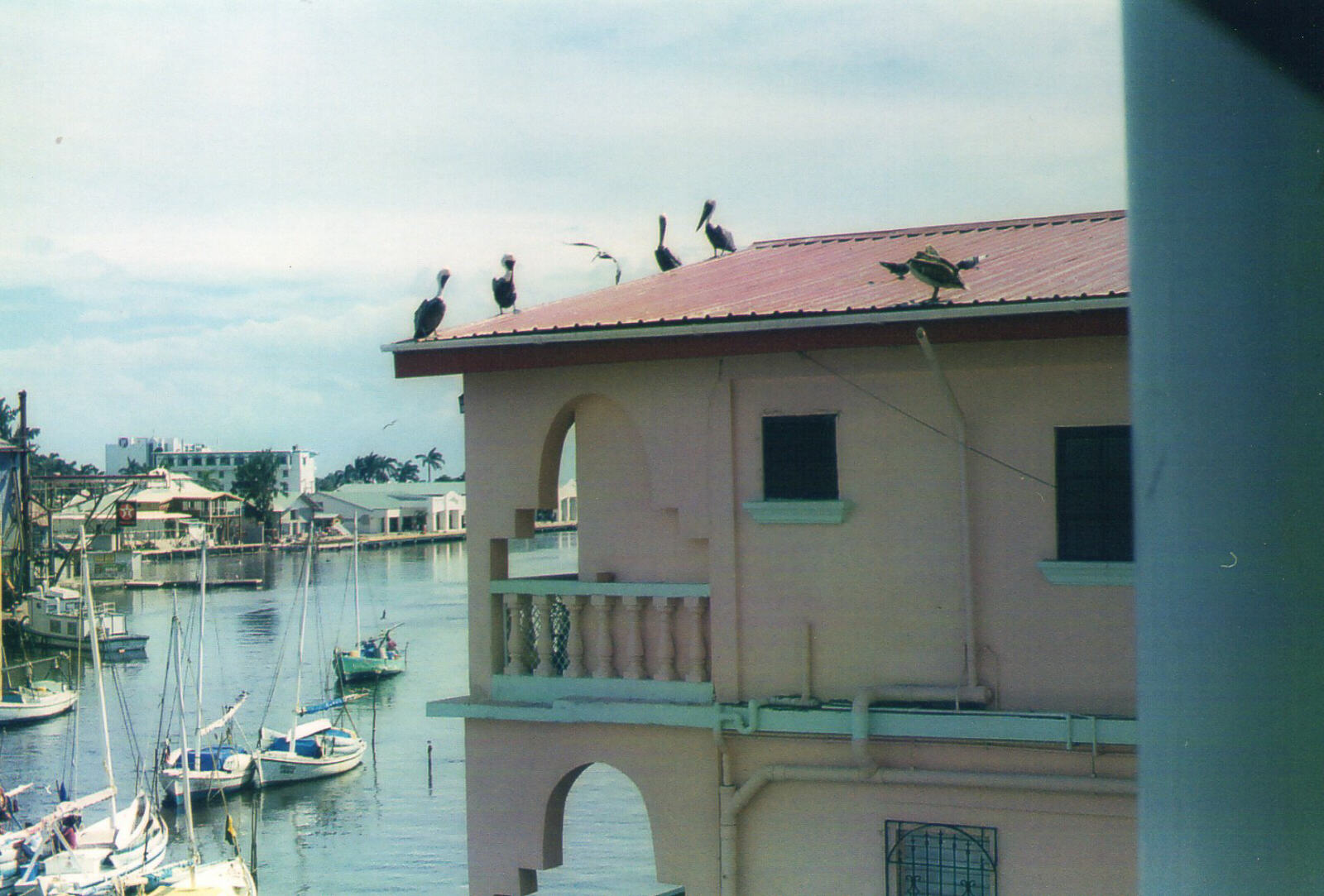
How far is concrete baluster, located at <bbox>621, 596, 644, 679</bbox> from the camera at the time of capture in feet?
30.8

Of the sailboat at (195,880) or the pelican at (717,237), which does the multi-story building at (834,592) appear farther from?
the sailboat at (195,880)

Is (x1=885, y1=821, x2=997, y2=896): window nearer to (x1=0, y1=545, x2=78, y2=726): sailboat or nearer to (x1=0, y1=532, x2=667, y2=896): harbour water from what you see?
(x1=0, y1=532, x2=667, y2=896): harbour water

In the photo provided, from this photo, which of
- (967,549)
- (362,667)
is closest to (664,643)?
(967,549)

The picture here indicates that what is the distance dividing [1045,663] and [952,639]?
1.74ft

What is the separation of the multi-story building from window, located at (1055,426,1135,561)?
2cm

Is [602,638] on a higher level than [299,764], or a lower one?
higher

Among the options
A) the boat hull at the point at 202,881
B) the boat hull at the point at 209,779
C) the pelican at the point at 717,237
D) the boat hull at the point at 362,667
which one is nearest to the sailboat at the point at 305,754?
the boat hull at the point at 209,779

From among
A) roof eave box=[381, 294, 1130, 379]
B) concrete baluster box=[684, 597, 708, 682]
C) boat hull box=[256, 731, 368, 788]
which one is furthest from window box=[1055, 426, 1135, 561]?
boat hull box=[256, 731, 368, 788]

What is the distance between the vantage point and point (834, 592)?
881 cm

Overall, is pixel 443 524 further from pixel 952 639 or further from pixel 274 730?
pixel 952 639

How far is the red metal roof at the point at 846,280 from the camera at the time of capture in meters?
8.48

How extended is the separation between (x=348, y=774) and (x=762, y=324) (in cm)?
4819

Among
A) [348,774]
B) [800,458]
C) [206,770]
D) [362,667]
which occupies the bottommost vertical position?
[348,774]

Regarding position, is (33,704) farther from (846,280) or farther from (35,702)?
(846,280)
